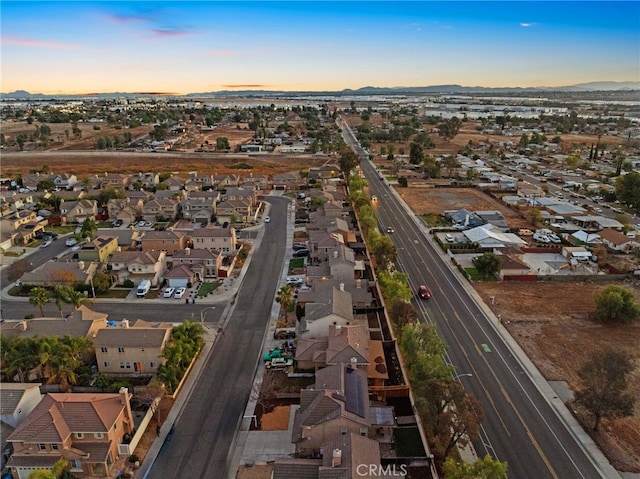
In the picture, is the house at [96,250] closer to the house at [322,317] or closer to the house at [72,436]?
the house at [322,317]

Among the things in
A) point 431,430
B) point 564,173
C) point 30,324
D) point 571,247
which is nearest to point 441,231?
point 571,247

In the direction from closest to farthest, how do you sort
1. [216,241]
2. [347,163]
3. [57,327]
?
1. [57,327]
2. [216,241]
3. [347,163]

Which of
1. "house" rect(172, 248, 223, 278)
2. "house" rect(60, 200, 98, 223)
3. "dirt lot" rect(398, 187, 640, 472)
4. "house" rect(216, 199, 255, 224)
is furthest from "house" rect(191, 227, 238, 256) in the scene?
"dirt lot" rect(398, 187, 640, 472)

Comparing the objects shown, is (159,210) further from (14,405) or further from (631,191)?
(631,191)

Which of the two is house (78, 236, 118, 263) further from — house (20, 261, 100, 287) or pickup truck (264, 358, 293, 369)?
pickup truck (264, 358, 293, 369)

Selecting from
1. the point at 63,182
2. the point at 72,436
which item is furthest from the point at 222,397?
the point at 63,182

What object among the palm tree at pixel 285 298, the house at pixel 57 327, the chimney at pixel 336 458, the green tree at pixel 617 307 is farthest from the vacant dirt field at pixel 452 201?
the chimney at pixel 336 458

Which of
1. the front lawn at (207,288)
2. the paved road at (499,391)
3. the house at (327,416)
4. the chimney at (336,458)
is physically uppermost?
the chimney at (336,458)
